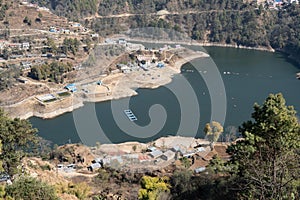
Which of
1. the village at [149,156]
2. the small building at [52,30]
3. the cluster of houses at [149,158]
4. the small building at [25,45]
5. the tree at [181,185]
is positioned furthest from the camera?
the small building at [52,30]

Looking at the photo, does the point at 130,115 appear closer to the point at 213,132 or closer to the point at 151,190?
the point at 213,132

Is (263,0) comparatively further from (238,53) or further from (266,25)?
(238,53)

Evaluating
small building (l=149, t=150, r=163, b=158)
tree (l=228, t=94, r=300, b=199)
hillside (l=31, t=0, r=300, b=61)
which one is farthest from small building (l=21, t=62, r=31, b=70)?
tree (l=228, t=94, r=300, b=199)

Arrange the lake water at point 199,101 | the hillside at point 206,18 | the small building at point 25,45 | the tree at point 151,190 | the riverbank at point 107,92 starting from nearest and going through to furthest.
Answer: the tree at point 151,190
the lake water at point 199,101
the riverbank at point 107,92
the small building at point 25,45
the hillside at point 206,18

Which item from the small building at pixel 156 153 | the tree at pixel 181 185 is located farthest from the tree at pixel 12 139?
the small building at pixel 156 153

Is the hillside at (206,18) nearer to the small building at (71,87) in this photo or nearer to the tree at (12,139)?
the small building at (71,87)

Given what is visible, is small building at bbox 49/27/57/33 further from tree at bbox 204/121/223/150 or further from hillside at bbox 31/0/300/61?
tree at bbox 204/121/223/150

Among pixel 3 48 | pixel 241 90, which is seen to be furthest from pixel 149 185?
pixel 3 48
